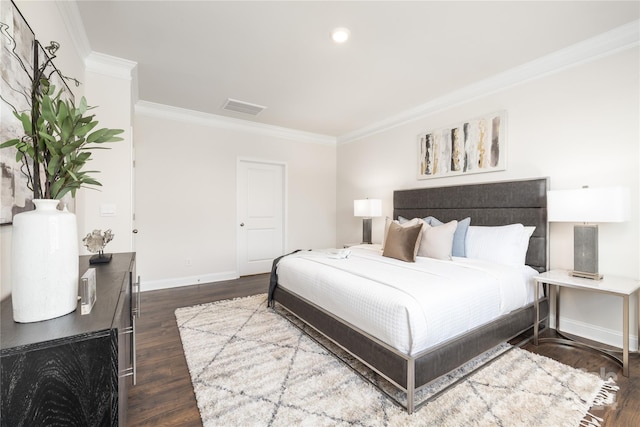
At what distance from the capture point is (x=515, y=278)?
91.3 inches

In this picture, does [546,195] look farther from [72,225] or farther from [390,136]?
[72,225]

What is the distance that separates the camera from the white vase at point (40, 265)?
852 millimetres

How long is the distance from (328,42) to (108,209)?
104 inches

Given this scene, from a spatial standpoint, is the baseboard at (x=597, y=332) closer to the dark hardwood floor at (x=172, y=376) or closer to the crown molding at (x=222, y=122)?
the dark hardwood floor at (x=172, y=376)

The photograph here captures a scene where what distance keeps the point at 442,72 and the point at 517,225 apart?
5.78ft

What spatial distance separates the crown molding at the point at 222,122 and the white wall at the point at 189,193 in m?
0.04

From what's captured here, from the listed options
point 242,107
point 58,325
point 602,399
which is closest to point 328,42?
A: point 242,107

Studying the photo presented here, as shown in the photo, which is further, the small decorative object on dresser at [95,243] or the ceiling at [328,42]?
the ceiling at [328,42]

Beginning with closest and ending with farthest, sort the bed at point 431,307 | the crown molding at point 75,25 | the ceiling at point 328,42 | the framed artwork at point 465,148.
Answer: the bed at point 431,307, the crown molding at point 75,25, the ceiling at point 328,42, the framed artwork at point 465,148

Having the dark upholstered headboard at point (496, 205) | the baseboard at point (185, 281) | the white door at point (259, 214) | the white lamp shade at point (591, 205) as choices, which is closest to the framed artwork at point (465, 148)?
the dark upholstered headboard at point (496, 205)

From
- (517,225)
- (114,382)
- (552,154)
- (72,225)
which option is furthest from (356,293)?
(552,154)

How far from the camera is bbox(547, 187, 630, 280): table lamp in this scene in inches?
81.2

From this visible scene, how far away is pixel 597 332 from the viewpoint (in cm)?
245

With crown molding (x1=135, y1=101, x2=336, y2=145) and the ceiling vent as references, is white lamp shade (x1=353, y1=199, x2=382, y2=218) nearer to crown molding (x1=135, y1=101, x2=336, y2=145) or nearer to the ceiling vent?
crown molding (x1=135, y1=101, x2=336, y2=145)
